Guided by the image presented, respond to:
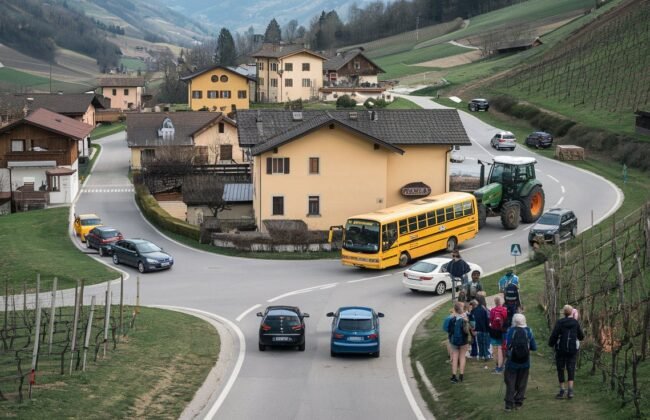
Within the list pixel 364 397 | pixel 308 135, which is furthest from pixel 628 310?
pixel 308 135

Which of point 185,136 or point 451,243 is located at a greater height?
point 185,136

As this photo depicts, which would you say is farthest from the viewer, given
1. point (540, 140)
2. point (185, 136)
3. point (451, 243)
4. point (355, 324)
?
point (185, 136)

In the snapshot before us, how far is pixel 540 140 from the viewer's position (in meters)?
76.2

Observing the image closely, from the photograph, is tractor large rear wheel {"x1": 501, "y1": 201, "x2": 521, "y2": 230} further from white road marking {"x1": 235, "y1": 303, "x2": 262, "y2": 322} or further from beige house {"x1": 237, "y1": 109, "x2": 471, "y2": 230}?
white road marking {"x1": 235, "y1": 303, "x2": 262, "y2": 322}

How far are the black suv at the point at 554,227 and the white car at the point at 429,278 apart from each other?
24.6 ft

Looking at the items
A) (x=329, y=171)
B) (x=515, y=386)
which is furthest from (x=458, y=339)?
(x=329, y=171)

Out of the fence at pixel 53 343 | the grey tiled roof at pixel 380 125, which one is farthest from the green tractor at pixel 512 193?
the fence at pixel 53 343

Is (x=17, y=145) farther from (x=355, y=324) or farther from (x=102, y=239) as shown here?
(x=355, y=324)

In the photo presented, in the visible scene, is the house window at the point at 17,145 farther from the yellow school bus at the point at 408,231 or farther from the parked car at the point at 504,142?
the parked car at the point at 504,142

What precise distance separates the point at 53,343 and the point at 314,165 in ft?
89.0

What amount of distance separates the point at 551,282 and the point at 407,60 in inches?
5786

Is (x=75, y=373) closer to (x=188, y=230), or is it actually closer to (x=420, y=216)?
(x=420, y=216)

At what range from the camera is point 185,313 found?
34094mm

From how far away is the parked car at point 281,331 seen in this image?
27.7 m
